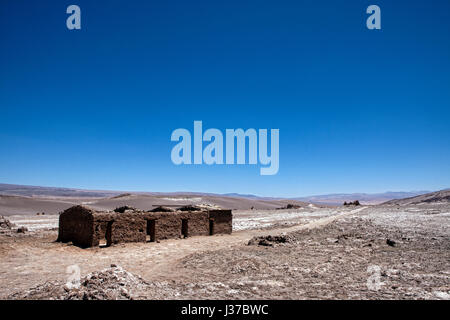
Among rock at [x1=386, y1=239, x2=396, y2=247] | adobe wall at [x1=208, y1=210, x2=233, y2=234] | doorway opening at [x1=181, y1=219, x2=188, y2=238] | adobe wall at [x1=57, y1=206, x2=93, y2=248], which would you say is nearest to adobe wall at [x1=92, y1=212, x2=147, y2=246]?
adobe wall at [x1=57, y1=206, x2=93, y2=248]

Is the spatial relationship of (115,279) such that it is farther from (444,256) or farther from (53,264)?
(444,256)

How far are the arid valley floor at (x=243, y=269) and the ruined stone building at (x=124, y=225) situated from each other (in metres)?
0.82

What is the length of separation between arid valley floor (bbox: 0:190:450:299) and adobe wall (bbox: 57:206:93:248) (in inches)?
31.4

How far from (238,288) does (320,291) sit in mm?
2195

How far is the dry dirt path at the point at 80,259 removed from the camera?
1123cm

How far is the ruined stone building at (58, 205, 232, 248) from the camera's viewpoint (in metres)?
18.2

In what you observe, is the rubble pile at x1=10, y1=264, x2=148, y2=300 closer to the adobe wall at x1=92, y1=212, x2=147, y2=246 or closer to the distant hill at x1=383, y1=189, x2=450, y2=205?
the adobe wall at x1=92, y1=212, x2=147, y2=246

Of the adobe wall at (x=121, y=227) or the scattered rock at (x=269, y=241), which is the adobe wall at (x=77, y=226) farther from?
the scattered rock at (x=269, y=241)

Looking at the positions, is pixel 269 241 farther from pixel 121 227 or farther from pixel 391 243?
pixel 121 227

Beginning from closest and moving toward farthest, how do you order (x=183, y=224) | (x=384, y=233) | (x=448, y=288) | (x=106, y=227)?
1. (x=448, y=288)
2. (x=106, y=227)
3. (x=384, y=233)
4. (x=183, y=224)
